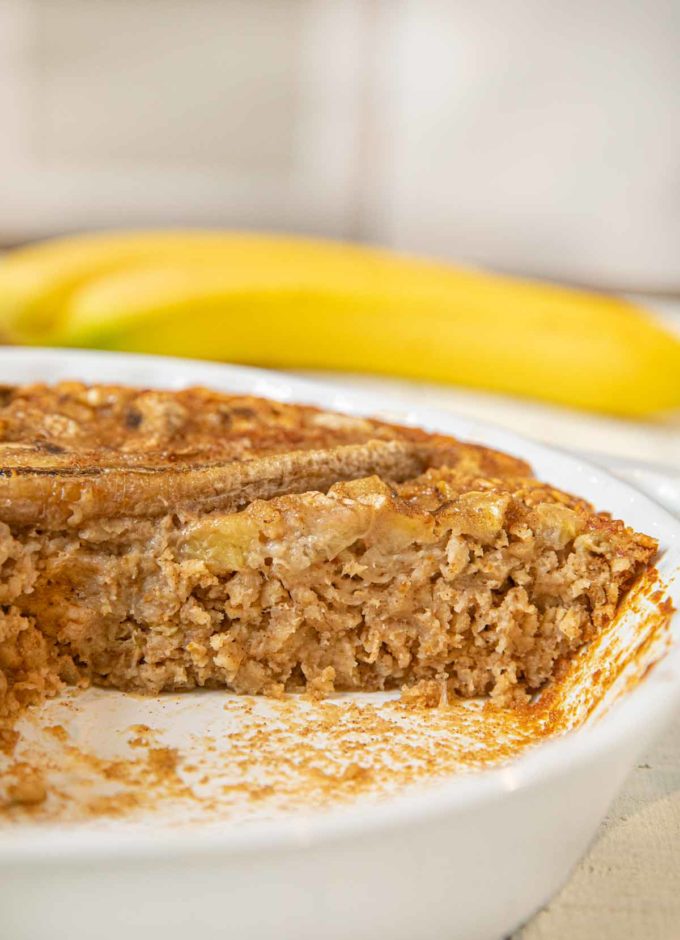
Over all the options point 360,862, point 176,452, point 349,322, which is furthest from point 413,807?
point 349,322

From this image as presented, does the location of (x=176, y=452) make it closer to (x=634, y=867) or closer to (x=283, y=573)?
(x=283, y=573)

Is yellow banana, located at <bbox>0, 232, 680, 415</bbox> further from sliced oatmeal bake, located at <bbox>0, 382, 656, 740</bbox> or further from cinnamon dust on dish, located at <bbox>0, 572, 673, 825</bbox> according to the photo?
cinnamon dust on dish, located at <bbox>0, 572, 673, 825</bbox>

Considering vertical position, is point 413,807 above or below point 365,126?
below

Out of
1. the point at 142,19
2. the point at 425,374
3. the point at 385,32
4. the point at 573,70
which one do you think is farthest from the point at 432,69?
the point at 425,374

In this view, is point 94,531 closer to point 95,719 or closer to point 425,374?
point 95,719

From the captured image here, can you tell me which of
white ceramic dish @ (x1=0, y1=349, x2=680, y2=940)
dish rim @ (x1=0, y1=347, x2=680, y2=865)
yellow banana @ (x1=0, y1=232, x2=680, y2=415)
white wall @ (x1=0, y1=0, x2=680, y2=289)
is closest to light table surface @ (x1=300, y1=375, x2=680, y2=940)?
white ceramic dish @ (x1=0, y1=349, x2=680, y2=940)

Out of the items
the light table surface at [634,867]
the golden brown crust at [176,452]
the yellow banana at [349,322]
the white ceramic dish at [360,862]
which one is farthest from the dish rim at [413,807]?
the yellow banana at [349,322]

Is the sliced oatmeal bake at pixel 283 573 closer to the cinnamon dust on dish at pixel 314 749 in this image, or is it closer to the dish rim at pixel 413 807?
the cinnamon dust on dish at pixel 314 749

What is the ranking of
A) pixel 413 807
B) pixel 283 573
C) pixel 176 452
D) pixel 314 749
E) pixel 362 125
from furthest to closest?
1. pixel 362 125
2. pixel 176 452
3. pixel 283 573
4. pixel 314 749
5. pixel 413 807
